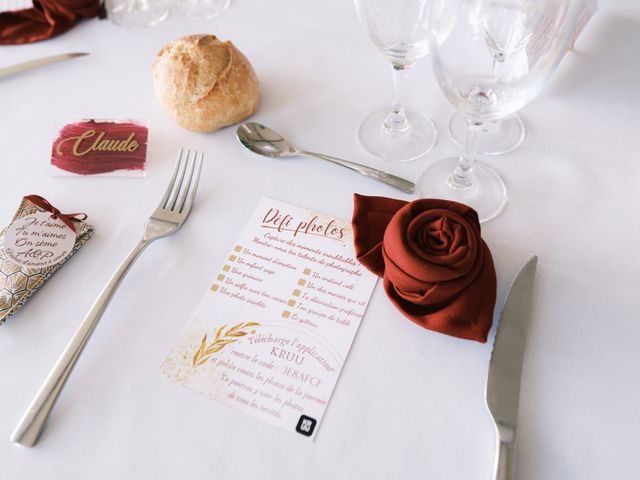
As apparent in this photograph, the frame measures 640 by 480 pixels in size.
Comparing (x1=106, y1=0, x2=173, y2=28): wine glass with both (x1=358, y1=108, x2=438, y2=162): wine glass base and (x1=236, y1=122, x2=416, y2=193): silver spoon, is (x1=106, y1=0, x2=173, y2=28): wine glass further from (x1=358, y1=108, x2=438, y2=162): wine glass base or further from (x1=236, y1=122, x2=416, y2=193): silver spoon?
(x1=358, y1=108, x2=438, y2=162): wine glass base

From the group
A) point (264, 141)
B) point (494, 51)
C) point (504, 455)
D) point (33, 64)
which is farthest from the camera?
point (33, 64)

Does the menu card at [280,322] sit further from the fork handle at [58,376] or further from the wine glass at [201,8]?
the wine glass at [201,8]

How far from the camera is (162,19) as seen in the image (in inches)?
41.0

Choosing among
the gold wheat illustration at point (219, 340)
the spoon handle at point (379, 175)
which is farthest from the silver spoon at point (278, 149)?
the gold wheat illustration at point (219, 340)

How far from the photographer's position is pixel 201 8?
104cm

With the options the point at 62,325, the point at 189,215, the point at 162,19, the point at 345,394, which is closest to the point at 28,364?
the point at 62,325

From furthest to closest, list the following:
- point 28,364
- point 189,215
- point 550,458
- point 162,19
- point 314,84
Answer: point 162,19 → point 314,84 → point 189,215 → point 28,364 → point 550,458

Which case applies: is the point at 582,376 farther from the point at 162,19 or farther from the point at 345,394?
the point at 162,19

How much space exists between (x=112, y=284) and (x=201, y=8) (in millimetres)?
645

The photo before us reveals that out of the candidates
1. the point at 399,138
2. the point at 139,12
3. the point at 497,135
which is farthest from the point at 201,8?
the point at 497,135

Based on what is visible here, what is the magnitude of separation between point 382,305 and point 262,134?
343 millimetres

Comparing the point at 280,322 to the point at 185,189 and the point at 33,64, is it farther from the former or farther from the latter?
the point at 33,64

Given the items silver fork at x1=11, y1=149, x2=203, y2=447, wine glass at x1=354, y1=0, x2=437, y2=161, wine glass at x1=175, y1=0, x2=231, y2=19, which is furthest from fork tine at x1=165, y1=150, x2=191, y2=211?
wine glass at x1=175, y1=0, x2=231, y2=19

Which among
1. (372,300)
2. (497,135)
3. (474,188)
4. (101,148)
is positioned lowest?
(372,300)
